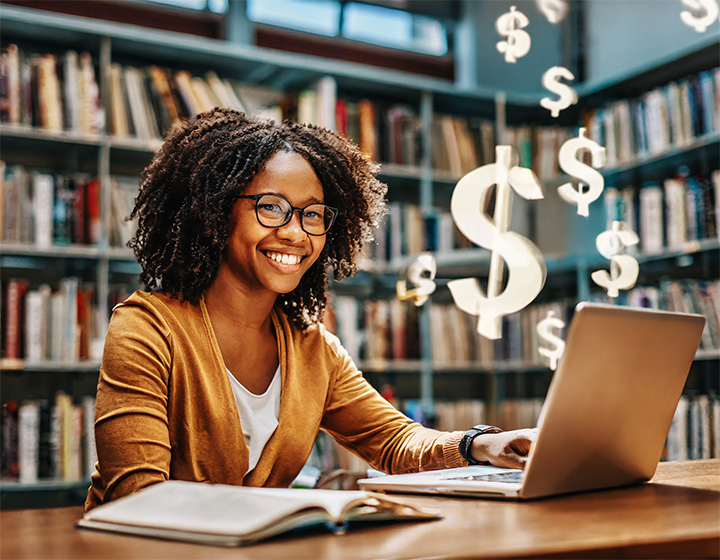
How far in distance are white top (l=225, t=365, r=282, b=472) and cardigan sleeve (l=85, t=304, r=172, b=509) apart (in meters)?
0.16

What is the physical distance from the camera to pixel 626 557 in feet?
2.34

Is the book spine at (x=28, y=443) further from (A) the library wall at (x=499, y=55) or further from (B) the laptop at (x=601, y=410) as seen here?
(A) the library wall at (x=499, y=55)

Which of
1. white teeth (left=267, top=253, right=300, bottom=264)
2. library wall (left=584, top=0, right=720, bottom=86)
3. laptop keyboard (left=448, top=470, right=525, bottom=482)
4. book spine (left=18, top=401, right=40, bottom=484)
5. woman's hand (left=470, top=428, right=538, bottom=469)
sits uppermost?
library wall (left=584, top=0, right=720, bottom=86)

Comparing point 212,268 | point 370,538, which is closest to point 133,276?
point 212,268

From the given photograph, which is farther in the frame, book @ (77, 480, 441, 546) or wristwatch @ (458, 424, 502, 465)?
wristwatch @ (458, 424, 502, 465)

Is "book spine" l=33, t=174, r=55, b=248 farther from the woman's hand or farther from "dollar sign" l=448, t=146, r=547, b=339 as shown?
the woman's hand

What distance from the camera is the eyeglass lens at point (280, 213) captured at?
1484mm

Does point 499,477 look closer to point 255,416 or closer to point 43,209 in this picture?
point 255,416

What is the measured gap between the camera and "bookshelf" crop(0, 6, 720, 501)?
3.06m

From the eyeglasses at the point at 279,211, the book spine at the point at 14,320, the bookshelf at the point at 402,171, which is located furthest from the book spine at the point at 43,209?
the eyeglasses at the point at 279,211

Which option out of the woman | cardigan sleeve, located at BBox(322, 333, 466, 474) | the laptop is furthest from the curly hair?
the laptop

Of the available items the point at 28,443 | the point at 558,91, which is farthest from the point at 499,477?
→ the point at 28,443

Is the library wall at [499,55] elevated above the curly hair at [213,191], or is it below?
above

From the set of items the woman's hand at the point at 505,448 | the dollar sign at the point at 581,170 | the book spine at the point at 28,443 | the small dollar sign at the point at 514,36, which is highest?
the small dollar sign at the point at 514,36
